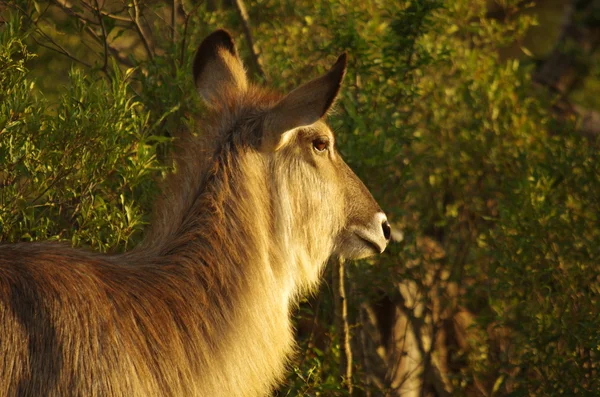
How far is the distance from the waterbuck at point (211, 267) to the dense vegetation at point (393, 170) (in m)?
0.48

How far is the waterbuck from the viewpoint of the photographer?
377 centimetres

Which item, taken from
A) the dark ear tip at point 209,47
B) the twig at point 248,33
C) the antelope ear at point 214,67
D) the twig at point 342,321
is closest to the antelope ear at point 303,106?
the antelope ear at point 214,67

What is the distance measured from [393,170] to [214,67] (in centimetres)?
188

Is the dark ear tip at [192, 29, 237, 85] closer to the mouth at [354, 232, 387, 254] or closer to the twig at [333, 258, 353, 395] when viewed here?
the mouth at [354, 232, 387, 254]

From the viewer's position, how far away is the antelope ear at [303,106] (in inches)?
169

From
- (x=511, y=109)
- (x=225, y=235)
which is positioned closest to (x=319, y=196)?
(x=225, y=235)

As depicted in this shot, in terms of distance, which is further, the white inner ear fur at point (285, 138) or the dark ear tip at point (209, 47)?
the dark ear tip at point (209, 47)

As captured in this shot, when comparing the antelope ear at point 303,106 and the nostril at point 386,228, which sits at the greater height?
the antelope ear at point 303,106

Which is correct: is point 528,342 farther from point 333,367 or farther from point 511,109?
point 511,109

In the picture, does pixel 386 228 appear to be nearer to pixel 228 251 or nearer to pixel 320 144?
pixel 320 144

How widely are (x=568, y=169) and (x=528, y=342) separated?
4.32 ft

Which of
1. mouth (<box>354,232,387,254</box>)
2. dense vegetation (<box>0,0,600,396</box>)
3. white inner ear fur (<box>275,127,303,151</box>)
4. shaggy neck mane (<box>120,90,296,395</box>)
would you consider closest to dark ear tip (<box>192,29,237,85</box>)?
dense vegetation (<box>0,0,600,396</box>)

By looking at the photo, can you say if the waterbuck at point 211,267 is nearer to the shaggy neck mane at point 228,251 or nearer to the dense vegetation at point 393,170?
the shaggy neck mane at point 228,251

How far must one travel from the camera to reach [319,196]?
485 centimetres
